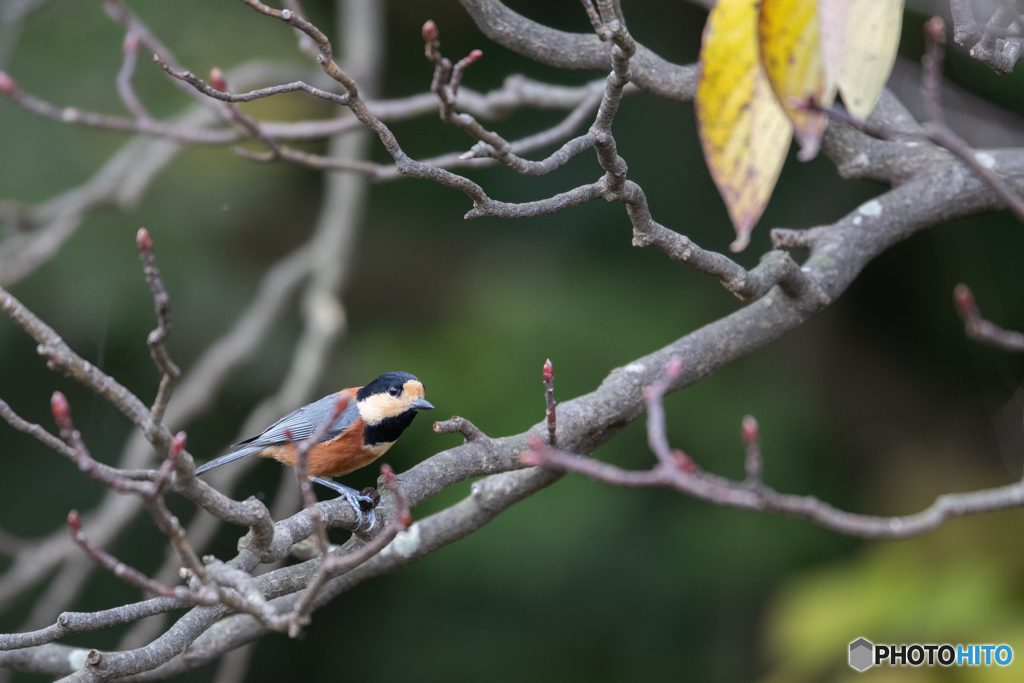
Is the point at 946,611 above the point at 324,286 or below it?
above

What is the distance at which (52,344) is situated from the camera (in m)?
0.94

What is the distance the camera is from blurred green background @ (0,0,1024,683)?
3.70 m

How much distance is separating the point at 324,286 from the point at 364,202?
88 centimetres

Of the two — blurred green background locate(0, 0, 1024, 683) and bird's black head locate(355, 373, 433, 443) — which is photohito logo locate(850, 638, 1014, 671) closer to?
blurred green background locate(0, 0, 1024, 683)

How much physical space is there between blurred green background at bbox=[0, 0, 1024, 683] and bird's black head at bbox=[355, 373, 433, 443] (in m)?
1.30

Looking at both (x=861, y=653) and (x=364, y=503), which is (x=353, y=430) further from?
(x=861, y=653)

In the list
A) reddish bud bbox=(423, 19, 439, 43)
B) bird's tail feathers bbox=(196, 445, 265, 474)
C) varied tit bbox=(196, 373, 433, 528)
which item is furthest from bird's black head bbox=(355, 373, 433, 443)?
reddish bud bbox=(423, 19, 439, 43)

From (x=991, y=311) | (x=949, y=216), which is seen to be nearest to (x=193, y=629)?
(x=949, y=216)

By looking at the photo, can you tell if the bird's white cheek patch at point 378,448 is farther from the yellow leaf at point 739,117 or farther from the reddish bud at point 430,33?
the yellow leaf at point 739,117

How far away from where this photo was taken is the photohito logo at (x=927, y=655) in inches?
101

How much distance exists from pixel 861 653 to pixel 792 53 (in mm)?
2527

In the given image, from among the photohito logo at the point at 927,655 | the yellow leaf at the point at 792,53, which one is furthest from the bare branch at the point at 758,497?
the photohito logo at the point at 927,655

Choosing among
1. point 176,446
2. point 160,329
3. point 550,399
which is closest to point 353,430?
point 550,399

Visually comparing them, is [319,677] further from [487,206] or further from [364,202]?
[487,206]
